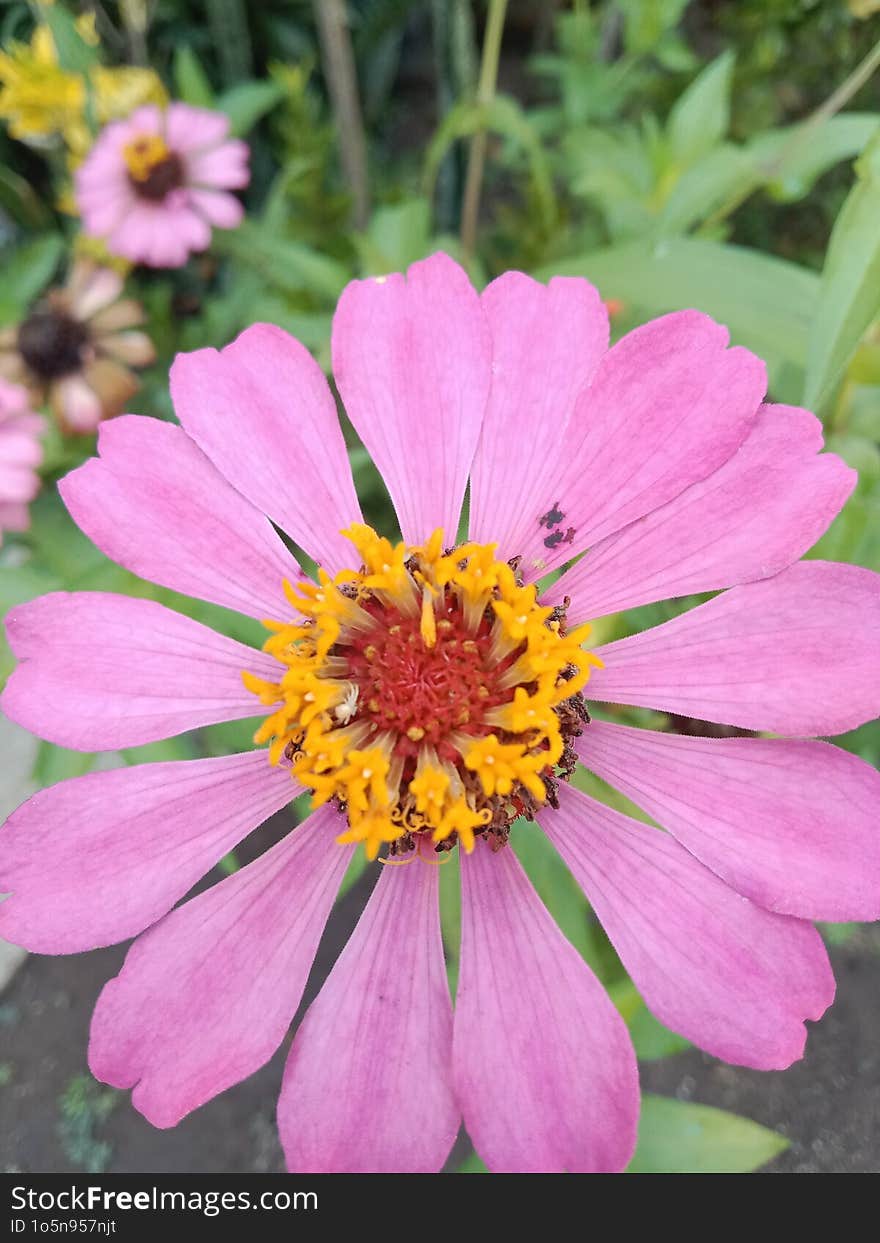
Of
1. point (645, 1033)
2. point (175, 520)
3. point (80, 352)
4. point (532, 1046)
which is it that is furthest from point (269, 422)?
point (80, 352)

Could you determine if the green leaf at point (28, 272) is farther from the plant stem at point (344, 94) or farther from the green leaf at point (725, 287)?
the green leaf at point (725, 287)

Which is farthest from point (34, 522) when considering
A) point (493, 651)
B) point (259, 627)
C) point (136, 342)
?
point (493, 651)

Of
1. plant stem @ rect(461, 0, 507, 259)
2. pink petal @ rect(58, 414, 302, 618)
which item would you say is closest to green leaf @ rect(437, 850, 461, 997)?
pink petal @ rect(58, 414, 302, 618)

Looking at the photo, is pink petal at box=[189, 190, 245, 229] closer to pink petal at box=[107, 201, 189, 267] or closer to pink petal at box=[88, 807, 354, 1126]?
pink petal at box=[107, 201, 189, 267]

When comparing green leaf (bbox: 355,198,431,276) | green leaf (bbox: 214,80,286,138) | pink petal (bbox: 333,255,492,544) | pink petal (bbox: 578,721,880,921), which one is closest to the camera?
pink petal (bbox: 578,721,880,921)

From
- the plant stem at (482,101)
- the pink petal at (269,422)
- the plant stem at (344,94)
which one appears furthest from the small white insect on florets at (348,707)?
the plant stem at (344,94)

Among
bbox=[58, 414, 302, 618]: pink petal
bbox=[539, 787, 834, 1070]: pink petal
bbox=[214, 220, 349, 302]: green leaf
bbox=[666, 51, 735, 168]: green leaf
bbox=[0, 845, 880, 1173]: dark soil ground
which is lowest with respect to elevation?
bbox=[0, 845, 880, 1173]: dark soil ground
